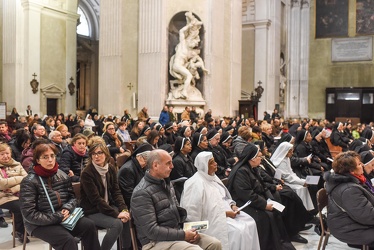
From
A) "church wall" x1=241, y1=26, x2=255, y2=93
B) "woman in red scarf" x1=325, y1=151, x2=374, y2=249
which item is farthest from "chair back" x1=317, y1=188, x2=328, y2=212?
"church wall" x1=241, y1=26, x2=255, y2=93

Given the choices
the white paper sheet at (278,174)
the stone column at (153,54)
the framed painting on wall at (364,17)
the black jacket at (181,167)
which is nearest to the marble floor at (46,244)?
the white paper sheet at (278,174)

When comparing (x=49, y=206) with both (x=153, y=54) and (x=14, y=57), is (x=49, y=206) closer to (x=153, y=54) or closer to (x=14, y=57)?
(x=153, y=54)

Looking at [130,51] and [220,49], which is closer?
[130,51]

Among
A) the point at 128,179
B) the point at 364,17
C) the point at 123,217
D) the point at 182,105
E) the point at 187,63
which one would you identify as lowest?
the point at 123,217

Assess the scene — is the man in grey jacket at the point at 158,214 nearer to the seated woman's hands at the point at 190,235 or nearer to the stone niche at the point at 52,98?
the seated woman's hands at the point at 190,235

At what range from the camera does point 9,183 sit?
233 inches

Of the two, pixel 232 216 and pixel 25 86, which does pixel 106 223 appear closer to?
pixel 232 216

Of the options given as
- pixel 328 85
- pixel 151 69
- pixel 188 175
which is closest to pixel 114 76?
pixel 151 69

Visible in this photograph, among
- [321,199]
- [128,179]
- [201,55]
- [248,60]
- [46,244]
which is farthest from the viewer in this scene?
[248,60]

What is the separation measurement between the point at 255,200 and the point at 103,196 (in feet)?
6.01

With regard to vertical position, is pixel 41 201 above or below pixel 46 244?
above

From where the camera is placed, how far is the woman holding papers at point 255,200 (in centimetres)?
571

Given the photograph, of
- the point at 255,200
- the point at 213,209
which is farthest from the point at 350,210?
the point at 213,209

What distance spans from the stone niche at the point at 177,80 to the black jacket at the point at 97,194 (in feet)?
40.4
